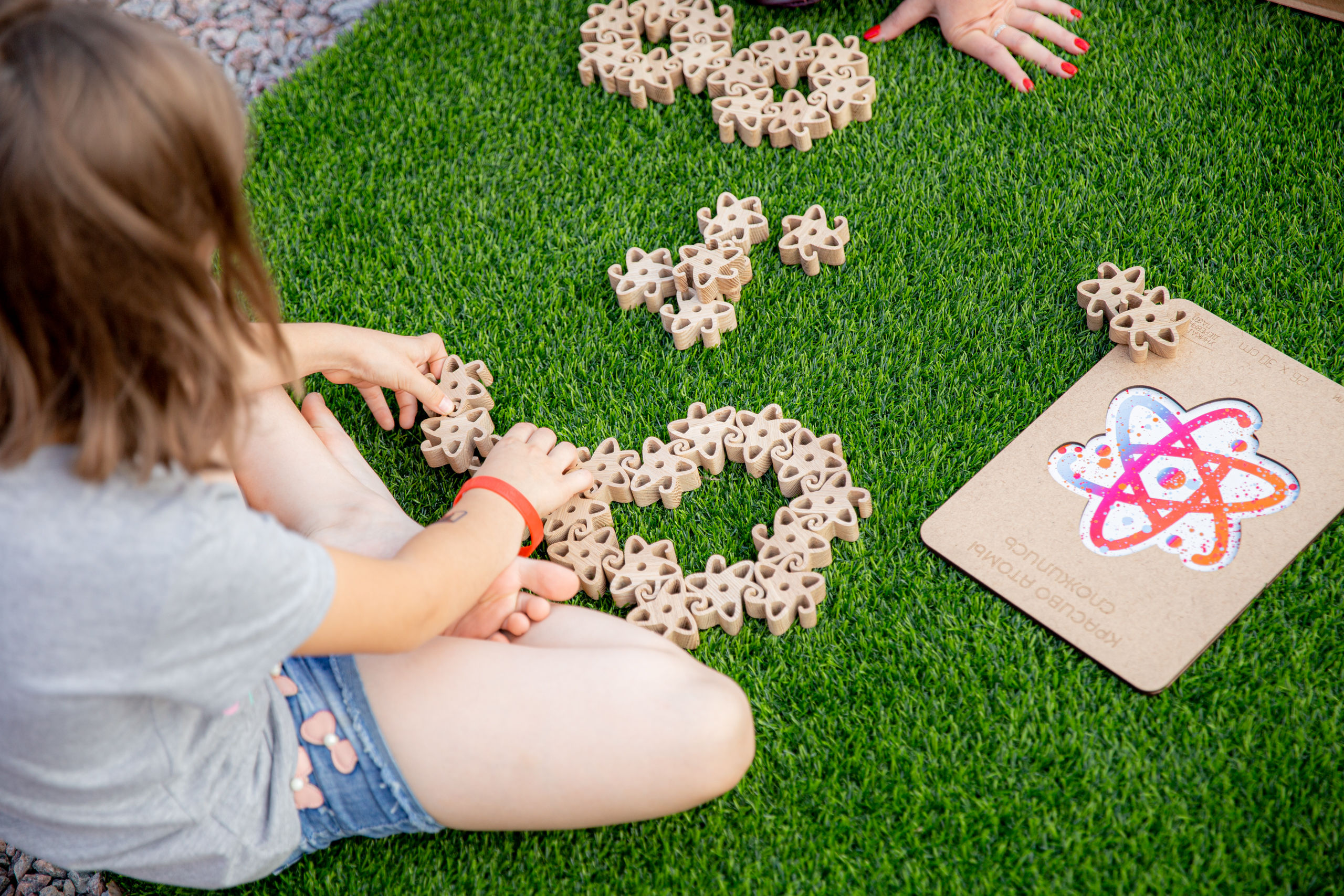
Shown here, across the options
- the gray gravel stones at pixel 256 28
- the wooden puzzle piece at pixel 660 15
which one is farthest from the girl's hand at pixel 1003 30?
the gray gravel stones at pixel 256 28

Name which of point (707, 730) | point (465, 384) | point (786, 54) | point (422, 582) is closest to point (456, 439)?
point (465, 384)

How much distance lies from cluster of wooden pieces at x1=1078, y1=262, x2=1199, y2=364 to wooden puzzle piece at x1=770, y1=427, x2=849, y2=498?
525mm

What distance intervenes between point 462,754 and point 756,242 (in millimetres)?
1121

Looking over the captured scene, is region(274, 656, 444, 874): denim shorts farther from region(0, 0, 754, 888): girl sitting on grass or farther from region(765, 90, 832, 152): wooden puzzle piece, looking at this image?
region(765, 90, 832, 152): wooden puzzle piece

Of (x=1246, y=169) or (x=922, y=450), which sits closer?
(x=922, y=450)

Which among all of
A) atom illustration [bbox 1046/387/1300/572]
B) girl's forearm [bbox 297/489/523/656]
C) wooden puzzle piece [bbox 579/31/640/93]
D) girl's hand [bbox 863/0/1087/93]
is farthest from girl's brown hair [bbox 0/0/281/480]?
girl's hand [bbox 863/0/1087/93]

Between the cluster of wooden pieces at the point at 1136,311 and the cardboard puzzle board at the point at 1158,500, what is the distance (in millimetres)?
29

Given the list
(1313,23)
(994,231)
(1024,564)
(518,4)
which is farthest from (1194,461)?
(518,4)

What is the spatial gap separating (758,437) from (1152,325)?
696 millimetres

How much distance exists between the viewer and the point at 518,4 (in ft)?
7.84

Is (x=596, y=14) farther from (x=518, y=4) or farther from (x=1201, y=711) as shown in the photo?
(x=1201, y=711)

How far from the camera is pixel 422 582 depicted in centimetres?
115

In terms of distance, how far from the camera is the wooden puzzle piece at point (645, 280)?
1.86 metres

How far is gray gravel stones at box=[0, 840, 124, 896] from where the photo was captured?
1.44 meters
